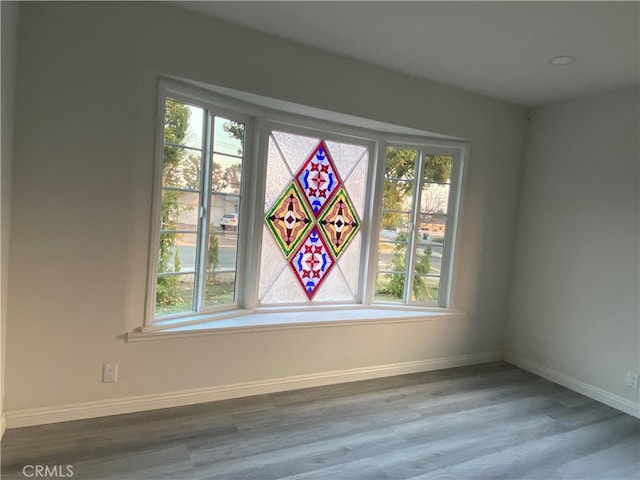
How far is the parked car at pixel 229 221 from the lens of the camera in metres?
2.87

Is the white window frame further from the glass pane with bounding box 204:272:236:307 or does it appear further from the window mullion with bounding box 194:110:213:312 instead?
the window mullion with bounding box 194:110:213:312

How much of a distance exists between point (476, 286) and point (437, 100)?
64.9 inches

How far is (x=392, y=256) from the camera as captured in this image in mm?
3613

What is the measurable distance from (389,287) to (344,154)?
3.99 feet

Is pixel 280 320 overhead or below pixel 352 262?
below

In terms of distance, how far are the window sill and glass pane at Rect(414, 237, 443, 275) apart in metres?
0.35

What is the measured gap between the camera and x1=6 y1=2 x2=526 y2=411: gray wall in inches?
82.7

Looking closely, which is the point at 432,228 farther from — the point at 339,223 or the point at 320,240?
the point at 320,240

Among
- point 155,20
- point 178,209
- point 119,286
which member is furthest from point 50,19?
point 119,286

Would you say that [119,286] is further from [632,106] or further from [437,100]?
[632,106]

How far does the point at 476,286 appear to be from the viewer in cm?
370

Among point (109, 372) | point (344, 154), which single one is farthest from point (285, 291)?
point (109, 372)

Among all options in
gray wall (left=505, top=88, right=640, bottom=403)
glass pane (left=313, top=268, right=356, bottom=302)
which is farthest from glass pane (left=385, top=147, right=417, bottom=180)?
gray wall (left=505, top=88, right=640, bottom=403)

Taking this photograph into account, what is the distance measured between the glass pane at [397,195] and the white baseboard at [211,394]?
1.32m
